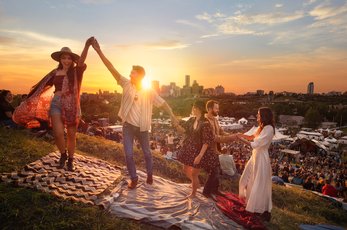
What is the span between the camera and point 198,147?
564 centimetres

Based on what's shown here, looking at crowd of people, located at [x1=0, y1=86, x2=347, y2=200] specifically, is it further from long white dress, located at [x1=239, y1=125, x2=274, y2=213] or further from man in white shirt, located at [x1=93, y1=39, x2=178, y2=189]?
long white dress, located at [x1=239, y1=125, x2=274, y2=213]

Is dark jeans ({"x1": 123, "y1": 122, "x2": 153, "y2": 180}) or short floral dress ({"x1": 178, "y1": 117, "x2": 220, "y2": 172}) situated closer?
dark jeans ({"x1": 123, "y1": 122, "x2": 153, "y2": 180})

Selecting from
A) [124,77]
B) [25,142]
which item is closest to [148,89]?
[124,77]

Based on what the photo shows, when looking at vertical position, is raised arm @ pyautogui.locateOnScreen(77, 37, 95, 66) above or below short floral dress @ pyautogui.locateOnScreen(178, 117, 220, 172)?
above

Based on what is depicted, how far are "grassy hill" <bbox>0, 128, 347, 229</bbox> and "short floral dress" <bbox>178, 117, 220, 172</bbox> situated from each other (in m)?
1.57

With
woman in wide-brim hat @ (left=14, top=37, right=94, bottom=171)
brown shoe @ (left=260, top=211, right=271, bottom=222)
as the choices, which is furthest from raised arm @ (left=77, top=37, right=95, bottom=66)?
brown shoe @ (left=260, top=211, right=271, bottom=222)

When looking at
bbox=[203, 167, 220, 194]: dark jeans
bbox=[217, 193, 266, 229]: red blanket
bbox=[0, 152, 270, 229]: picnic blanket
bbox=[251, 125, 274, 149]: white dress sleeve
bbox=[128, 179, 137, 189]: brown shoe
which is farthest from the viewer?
bbox=[203, 167, 220, 194]: dark jeans

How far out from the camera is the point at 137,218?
14.0 feet

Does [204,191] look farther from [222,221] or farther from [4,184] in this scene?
[4,184]

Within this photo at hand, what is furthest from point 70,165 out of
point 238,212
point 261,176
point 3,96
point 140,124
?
point 3,96

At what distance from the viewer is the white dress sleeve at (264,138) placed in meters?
5.08

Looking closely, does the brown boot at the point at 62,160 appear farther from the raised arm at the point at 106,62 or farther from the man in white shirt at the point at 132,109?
the raised arm at the point at 106,62

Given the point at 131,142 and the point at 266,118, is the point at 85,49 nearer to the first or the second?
the point at 131,142

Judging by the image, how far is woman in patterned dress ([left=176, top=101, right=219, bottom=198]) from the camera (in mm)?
5520
